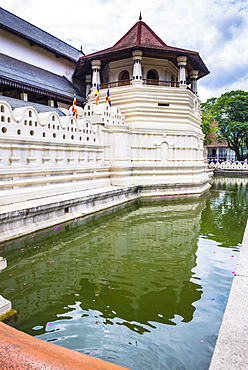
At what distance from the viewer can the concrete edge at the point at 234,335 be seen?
7.53 ft

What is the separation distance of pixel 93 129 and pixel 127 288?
8763 mm

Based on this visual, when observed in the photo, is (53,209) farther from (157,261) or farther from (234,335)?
(234,335)

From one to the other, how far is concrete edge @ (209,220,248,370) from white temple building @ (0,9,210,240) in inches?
192

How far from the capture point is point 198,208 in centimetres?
1145

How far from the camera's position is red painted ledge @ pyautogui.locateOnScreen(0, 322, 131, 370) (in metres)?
1.75

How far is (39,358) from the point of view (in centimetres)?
181

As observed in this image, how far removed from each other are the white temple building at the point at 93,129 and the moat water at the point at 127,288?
142 cm

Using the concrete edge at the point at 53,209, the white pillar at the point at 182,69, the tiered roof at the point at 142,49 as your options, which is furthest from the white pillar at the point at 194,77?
the concrete edge at the point at 53,209

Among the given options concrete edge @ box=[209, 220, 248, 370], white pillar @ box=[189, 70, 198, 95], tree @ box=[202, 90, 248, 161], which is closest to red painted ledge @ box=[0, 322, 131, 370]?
concrete edge @ box=[209, 220, 248, 370]

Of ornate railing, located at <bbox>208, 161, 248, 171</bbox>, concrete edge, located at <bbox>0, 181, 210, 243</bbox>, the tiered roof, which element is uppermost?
the tiered roof

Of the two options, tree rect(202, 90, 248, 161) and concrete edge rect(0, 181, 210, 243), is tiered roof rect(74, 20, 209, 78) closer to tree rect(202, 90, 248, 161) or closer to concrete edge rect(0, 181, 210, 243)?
concrete edge rect(0, 181, 210, 243)

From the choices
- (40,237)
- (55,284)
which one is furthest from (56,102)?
(55,284)

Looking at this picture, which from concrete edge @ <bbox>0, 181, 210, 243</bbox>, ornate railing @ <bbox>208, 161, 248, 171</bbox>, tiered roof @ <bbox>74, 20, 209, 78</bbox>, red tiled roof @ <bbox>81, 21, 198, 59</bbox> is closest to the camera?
concrete edge @ <bbox>0, 181, 210, 243</bbox>

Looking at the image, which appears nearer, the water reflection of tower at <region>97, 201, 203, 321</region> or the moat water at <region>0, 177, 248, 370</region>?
the moat water at <region>0, 177, 248, 370</region>
